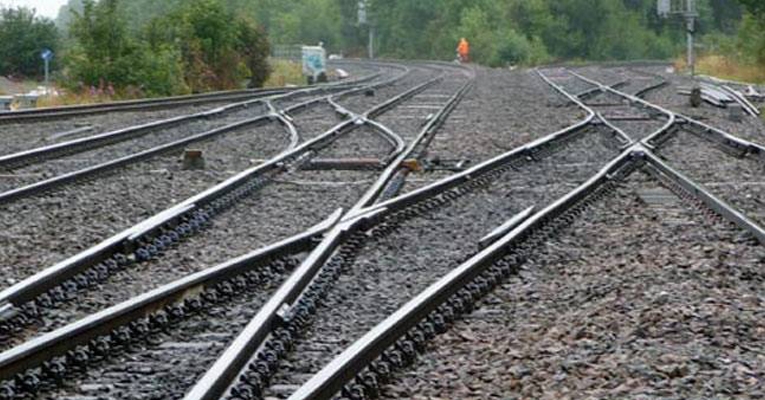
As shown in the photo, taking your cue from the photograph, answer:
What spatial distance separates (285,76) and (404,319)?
1553 inches

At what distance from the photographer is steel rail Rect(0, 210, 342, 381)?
209 inches

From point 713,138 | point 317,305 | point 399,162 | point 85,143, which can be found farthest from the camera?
point 713,138

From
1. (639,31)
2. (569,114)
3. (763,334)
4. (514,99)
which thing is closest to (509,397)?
(763,334)

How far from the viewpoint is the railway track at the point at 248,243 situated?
6816 mm

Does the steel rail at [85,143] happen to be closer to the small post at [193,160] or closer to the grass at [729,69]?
the small post at [193,160]

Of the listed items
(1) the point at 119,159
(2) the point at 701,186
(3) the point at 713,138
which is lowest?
(3) the point at 713,138

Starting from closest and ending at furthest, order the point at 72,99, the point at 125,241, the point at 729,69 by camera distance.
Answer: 1. the point at 125,241
2. the point at 72,99
3. the point at 729,69

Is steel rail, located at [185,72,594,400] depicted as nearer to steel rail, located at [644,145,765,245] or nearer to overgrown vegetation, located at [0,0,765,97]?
steel rail, located at [644,145,765,245]

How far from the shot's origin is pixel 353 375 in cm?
523

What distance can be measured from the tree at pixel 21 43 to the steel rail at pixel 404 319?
3590 cm

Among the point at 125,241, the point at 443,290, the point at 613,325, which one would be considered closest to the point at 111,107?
the point at 125,241

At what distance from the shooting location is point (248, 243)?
8867mm

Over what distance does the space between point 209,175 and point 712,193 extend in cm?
472

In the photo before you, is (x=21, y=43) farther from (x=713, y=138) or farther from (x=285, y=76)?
(x=713, y=138)
